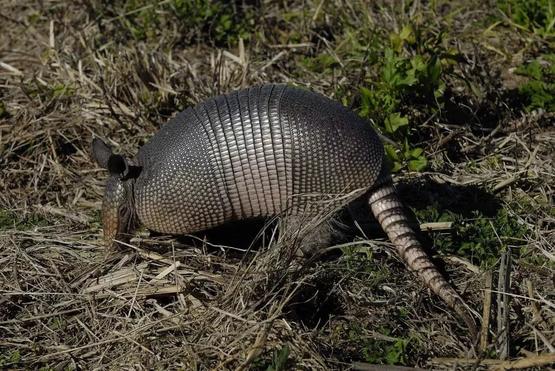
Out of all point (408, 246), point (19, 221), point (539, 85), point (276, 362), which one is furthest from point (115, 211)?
point (539, 85)

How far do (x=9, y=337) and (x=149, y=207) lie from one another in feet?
3.96

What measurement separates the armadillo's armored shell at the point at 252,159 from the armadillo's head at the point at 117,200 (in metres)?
0.07

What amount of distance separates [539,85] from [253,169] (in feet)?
9.02

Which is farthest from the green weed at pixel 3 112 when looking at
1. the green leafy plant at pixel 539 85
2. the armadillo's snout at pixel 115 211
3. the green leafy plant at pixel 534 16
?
the green leafy plant at pixel 534 16

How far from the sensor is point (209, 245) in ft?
18.2

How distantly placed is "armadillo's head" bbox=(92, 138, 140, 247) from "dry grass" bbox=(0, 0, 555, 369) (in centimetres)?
15

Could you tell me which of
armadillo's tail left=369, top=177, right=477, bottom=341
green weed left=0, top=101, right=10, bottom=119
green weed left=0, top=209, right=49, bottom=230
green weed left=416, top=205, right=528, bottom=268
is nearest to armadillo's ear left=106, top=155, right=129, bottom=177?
green weed left=0, top=209, right=49, bottom=230

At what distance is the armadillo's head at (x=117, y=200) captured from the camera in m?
5.22

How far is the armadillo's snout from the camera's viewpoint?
5.23m

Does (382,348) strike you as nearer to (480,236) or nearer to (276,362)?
(276,362)

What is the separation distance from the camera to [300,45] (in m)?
7.23

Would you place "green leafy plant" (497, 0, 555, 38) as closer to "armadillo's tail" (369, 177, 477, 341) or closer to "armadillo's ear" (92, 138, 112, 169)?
"armadillo's tail" (369, 177, 477, 341)

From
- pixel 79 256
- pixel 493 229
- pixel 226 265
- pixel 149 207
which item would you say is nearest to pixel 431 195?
pixel 493 229

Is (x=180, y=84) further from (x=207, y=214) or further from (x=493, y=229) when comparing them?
(x=493, y=229)
